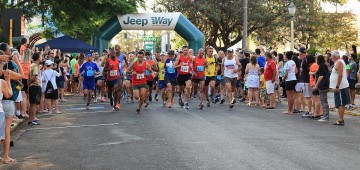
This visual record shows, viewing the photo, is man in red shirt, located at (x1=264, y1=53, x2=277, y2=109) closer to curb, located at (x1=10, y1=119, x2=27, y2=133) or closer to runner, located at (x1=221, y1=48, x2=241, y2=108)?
runner, located at (x1=221, y1=48, x2=241, y2=108)

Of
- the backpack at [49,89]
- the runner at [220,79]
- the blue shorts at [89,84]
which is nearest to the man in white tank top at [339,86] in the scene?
the runner at [220,79]

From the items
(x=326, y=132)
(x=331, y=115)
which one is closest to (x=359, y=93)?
(x=331, y=115)

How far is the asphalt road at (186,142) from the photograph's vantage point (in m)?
8.66

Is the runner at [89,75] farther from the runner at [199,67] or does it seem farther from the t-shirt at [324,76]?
the t-shirt at [324,76]

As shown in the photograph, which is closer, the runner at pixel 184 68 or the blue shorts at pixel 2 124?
the blue shorts at pixel 2 124

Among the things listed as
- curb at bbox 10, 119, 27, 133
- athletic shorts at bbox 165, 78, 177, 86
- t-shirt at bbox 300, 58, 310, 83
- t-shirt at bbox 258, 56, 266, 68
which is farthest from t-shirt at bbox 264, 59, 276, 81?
curb at bbox 10, 119, 27, 133

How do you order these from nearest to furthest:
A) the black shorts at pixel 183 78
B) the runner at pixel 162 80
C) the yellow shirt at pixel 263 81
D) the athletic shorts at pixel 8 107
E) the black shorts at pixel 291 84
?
the athletic shorts at pixel 8 107 → the black shorts at pixel 291 84 → the black shorts at pixel 183 78 → the yellow shirt at pixel 263 81 → the runner at pixel 162 80

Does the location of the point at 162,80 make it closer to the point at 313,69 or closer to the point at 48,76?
the point at 48,76

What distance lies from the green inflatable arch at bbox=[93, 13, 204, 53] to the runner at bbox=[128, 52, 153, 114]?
14772 millimetres

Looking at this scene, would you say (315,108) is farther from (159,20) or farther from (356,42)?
(356,42)

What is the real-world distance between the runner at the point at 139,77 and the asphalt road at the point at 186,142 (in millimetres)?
681

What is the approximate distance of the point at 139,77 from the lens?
1694 cm

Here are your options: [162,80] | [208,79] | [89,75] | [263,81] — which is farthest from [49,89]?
[263,81]

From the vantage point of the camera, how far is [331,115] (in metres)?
16.8
